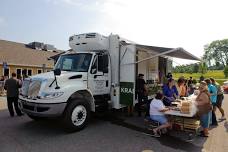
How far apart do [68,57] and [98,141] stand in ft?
11.5

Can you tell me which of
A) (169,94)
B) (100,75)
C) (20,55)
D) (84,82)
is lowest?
(169,94)

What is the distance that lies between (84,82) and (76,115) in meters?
1.13

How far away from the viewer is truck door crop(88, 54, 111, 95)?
768cm

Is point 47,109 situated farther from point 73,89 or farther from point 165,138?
point 165,138

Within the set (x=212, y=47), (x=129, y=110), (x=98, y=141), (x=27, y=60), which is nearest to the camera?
(x=98, y=141)

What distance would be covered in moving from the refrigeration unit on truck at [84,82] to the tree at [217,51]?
97532 mm

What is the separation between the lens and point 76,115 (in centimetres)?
684

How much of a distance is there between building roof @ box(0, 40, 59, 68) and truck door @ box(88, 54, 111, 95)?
69.1 feet

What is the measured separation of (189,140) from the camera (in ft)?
20.3

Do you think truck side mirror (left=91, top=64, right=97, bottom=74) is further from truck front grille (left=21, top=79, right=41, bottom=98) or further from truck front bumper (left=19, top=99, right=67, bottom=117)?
truck front grille (left=21, top=79, right=41, bottom=98)

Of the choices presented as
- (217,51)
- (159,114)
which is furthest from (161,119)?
(217,51)

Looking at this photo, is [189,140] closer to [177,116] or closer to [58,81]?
[177,116]

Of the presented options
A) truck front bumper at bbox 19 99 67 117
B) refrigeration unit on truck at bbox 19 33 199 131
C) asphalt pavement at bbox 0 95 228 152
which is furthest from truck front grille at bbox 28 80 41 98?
asphalt pavement at bbox 0 95 228 152

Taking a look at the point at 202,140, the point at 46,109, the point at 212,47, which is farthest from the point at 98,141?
the point at 212,47
